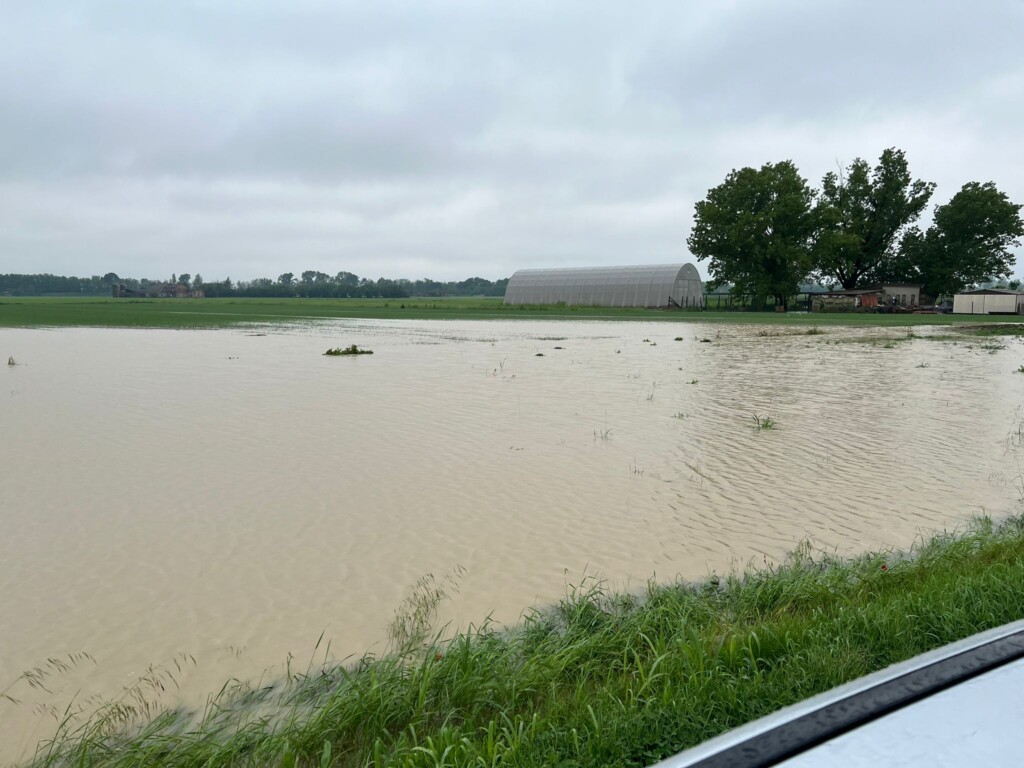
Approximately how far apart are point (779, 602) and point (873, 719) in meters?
2.76

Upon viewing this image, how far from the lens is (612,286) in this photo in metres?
70.2

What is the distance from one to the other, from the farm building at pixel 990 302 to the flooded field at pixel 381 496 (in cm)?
5931

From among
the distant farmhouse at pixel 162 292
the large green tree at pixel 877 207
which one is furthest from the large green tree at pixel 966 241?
the distant farmhouse at pixel 162 292

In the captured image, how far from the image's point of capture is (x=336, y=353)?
63.3ft

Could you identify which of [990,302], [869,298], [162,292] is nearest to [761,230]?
[869,298]

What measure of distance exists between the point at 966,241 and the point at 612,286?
116 ft

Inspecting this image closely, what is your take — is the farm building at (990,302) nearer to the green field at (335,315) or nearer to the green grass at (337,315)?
the green grass at (337,315)

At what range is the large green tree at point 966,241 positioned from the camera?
6881 centimetres

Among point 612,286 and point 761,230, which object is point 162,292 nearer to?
point 612,286

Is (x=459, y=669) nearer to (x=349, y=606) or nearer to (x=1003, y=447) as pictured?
(x=349, y=606)

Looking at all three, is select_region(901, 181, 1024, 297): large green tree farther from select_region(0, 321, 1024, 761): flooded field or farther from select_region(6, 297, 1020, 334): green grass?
select_region(0, 321, 1024, 761): flooded field

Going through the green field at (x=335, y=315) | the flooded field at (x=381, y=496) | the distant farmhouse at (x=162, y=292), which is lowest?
the flooded field at (x=381, y=496)

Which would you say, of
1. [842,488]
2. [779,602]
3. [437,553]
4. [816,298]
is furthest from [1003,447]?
[816,298]

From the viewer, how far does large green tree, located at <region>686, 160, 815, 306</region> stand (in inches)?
2382
